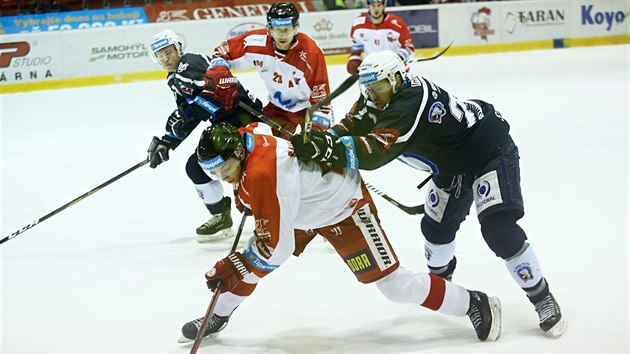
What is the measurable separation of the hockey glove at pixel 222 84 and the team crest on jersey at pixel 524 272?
1980 mm

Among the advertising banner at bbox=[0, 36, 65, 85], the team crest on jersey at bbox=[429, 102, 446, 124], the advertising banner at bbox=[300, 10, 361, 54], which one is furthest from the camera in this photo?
the advertising banner at bbox=[300, 10, 361, 54]

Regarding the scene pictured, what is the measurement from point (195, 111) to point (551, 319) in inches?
97.9

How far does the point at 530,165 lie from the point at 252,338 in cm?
347

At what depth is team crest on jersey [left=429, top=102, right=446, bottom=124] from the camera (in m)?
3.23

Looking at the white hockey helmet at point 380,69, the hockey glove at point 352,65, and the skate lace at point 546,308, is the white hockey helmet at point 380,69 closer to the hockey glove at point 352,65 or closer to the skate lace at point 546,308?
the skate lace at point 546,308

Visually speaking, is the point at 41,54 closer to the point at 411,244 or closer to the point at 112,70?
the point at 112,70

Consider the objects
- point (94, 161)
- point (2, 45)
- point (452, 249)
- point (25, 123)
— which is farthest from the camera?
point (2, 45)

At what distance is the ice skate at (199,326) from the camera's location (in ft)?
11.3

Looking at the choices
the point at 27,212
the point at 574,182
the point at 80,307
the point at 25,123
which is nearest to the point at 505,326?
the point at 80,307

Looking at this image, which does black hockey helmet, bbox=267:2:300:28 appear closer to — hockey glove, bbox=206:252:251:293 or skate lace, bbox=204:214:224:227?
skate lace, bbox=204:214:224:227

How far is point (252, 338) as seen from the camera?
11.6 ft

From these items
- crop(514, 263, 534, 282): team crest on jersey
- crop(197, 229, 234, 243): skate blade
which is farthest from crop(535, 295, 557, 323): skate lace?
crop(197, 229, 234, 243): skate blade

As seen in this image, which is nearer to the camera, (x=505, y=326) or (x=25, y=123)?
(x=505, y=326)

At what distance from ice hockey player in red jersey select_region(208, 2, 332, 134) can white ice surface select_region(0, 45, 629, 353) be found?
82 centimetres
